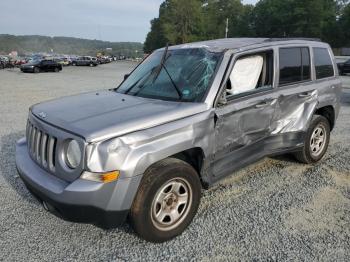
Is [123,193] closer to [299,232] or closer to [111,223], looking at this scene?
[111,223]

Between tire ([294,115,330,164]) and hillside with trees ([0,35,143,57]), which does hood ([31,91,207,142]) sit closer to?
tire ([294,115,330,164])

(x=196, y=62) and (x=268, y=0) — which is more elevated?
(x=268, y=0)

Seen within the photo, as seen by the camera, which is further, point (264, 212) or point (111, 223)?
point (264, 212)

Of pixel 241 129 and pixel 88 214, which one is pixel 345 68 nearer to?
pixel 241 129

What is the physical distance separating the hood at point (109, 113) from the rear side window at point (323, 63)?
8.63ft

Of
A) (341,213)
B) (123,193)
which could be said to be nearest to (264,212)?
(341,213)

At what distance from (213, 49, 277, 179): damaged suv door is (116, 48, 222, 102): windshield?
0.25 metres

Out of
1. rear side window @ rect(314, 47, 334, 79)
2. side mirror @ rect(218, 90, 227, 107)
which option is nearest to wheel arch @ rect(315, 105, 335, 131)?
rear side window @ rect(314, 47, 334, 79)

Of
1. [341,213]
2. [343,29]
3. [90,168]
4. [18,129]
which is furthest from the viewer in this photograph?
[343,29]

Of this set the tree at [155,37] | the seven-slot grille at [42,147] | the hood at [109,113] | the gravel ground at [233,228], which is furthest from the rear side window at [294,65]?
the tree at [155,37]

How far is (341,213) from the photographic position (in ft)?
13.2

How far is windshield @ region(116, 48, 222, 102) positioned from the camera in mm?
3871

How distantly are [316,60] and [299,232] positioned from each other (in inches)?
112

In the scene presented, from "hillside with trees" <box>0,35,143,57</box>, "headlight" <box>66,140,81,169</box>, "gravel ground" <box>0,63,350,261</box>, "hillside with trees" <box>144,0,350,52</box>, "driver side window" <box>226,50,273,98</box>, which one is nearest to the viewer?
"headlight" <box>66,140,81,169</box>
